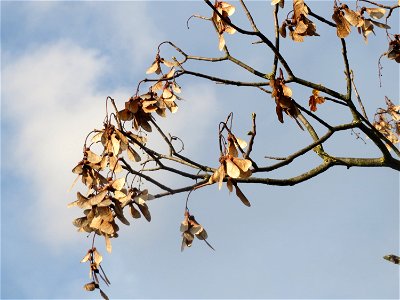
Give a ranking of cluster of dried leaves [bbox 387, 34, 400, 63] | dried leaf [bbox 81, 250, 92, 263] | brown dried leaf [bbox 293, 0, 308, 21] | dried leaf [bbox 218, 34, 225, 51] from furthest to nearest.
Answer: cluster of dried leaves [bbox 387, 34, 400, 63]
dried leaf [bbox 218, 34, 225, 51]
dried leaf [bbox 81, 250, 92, 263]
brown dried leaf [bbox 293, 0, 308, 21]

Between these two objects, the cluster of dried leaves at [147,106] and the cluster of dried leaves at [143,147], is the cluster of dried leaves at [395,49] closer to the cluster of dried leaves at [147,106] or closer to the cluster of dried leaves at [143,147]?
the cluster of dried leaves at [143,147]

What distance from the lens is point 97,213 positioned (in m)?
3.35

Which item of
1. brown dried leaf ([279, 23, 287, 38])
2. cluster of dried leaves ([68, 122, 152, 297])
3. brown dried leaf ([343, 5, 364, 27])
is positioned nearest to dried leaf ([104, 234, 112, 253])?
cluster of dried leaves ([68, 122, 152, 297])

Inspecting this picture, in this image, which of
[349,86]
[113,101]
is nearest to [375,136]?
[349,86]

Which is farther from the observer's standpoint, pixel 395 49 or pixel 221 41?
pixel 395 49

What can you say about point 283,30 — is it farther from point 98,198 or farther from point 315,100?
point 98,198

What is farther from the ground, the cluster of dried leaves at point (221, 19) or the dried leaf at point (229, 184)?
the cluster of dried leaves at point (221, 19)

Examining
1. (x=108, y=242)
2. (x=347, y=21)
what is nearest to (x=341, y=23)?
(x=347, y=21)

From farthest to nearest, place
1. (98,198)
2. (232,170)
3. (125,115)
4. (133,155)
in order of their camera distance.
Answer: (125,115)
(133,155)
(98,198)
(232,170)

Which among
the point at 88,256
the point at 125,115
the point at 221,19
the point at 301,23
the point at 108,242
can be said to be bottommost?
the point at 108,242

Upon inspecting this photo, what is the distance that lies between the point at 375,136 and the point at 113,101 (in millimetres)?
2051

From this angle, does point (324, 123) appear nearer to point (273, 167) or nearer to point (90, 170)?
point (273, 167)

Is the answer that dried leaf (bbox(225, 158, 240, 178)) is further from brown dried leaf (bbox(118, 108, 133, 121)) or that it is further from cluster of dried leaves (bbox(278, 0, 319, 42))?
cluster of dried leaves (bbox(278, 0, 319, 42))

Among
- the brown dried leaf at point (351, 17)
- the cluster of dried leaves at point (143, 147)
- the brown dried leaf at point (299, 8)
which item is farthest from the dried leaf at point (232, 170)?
the brown dried leaf at point (351, 17)
